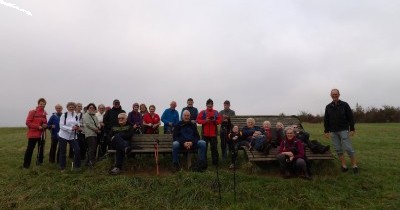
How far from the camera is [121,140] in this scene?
1017cm

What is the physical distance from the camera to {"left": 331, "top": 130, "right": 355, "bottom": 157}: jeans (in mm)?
9750

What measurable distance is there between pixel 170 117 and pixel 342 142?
18.1 ft

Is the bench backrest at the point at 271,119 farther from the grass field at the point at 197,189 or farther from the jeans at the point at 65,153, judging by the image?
the jeans at the point at 65,153

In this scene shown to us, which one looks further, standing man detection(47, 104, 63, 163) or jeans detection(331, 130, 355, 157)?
standing man detection(47, 104, 63, 163)

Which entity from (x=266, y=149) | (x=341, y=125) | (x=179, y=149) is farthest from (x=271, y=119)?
(x=179, y=149)

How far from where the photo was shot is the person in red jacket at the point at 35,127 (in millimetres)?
10727

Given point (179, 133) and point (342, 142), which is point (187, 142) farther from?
point (342, 142)

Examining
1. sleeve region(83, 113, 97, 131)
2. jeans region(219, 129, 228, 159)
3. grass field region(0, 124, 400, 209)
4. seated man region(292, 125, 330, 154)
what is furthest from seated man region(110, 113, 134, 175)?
seated man region(292, 125, 330, 154)

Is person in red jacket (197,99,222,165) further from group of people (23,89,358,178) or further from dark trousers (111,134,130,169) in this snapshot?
dark trousers (111,134,130,169)

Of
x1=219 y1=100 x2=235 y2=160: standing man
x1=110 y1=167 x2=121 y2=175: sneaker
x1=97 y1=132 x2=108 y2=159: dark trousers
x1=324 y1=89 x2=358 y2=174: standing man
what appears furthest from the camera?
x1=97 y1=132 x2=108 y2=159: dark trousers

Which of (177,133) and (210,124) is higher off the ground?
(210,124)

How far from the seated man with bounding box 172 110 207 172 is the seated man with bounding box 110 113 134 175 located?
1302mm

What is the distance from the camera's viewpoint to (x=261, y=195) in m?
8.27

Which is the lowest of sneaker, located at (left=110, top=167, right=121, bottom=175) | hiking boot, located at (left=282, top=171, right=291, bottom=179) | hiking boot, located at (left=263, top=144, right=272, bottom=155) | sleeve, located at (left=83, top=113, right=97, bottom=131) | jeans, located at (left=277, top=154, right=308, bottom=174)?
hiking boot, located at (left=282, top=171, right=291, bottom=179)
